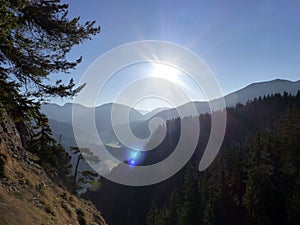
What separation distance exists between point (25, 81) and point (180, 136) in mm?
163016

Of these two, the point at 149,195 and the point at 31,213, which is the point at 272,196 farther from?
the point at 149,195

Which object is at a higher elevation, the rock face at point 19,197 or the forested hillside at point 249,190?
the forested hillside at point 249,190

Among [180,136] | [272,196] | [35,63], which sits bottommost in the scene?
[35,63]

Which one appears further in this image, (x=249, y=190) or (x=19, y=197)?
(x=249, y=190)

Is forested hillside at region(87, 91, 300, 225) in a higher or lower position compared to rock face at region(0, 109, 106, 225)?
higher

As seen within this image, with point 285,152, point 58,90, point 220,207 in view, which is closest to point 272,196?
point 285,152

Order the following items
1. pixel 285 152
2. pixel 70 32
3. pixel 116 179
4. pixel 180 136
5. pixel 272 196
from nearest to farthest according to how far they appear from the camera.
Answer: pixel 70 32 < pixel 272 196 < pixel 285 152 < pixel 116 179 < pixel 180 136

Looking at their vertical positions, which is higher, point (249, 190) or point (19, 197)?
point (249, 190)

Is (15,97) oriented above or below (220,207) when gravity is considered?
below

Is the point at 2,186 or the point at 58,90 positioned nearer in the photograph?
the point at 2,186

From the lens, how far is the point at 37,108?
1091cm

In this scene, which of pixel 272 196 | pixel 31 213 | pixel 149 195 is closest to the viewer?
pixel 31 213

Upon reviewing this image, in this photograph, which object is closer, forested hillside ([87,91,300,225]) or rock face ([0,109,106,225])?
rock face ([0,109,106,225])

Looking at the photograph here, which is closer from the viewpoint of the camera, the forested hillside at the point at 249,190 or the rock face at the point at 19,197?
the rock face at the point at 19,197
